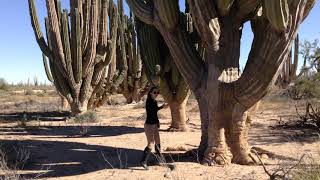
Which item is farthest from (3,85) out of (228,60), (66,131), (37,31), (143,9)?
(228,60)

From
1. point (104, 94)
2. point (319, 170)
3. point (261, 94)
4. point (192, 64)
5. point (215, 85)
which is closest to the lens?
point (319, 170)

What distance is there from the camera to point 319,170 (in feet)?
17.9

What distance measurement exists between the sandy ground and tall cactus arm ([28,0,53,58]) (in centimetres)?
253

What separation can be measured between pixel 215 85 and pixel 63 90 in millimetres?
8990

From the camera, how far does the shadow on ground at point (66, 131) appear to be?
38.6ft

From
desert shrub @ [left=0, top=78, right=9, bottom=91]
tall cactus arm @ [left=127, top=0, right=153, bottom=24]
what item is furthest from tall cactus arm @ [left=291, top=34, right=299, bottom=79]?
desert shrub @ [left=0, top=78, right=9, bottom=91]

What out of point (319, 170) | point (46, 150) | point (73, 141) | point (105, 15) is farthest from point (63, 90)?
point (319, 170)

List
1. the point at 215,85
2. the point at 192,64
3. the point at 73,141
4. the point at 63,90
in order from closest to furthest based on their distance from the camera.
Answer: the point at 215,85 → the point at 192,64 → the point at 73,141 → the point at 63,90

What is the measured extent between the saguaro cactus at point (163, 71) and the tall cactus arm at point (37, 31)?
4.48 m

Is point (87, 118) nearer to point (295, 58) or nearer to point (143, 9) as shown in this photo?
point (143, 9)

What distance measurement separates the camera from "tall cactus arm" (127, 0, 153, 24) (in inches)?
360

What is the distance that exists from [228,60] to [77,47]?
325 inches

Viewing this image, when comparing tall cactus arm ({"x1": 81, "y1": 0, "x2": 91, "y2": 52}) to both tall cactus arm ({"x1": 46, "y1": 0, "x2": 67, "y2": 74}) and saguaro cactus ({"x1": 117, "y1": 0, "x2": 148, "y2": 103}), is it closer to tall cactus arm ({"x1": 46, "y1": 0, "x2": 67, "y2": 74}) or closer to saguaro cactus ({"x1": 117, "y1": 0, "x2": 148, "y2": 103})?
tall cactus arm ({"x1": 46, "y1": 0, "x2": 67, "y2": 74})

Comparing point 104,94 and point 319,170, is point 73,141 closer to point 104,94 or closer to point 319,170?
point 319,170
